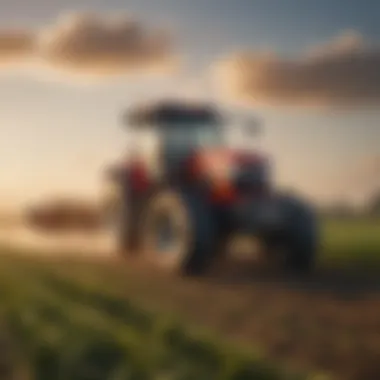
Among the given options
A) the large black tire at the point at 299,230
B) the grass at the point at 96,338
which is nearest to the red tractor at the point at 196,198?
the large black tire at the point at 299,230

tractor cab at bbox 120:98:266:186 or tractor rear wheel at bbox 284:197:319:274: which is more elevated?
tractor cab at bbox 120:98:266:186

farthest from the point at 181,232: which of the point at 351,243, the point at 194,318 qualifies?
the point at 351,243

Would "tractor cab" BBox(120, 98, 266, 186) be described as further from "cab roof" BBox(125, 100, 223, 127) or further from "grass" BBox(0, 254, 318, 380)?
"grass" BBox(0, 254, 318, 380)

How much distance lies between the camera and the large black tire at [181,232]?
1636mm

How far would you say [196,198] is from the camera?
5.45ft

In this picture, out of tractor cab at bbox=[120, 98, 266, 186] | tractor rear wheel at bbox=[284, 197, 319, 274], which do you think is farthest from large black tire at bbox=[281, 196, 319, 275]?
tractor cab at bbox=[120, 98, 266, 186]

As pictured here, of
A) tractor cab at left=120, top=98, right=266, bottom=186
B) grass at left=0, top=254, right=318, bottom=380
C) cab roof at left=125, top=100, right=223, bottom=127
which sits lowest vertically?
grass at left=0, top=254, right=318, bottom=380

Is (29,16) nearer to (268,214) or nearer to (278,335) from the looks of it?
(268,214)

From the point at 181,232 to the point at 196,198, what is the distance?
8 centimetres

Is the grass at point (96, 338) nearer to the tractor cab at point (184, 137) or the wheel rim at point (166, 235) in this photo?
the wheel rim at point (166, 235)

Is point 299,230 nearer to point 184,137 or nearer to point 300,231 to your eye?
point 300,231

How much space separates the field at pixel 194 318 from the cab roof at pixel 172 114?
0.29 meters

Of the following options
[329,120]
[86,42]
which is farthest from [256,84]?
[86,42]

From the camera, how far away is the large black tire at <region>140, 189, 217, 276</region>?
1.64m
